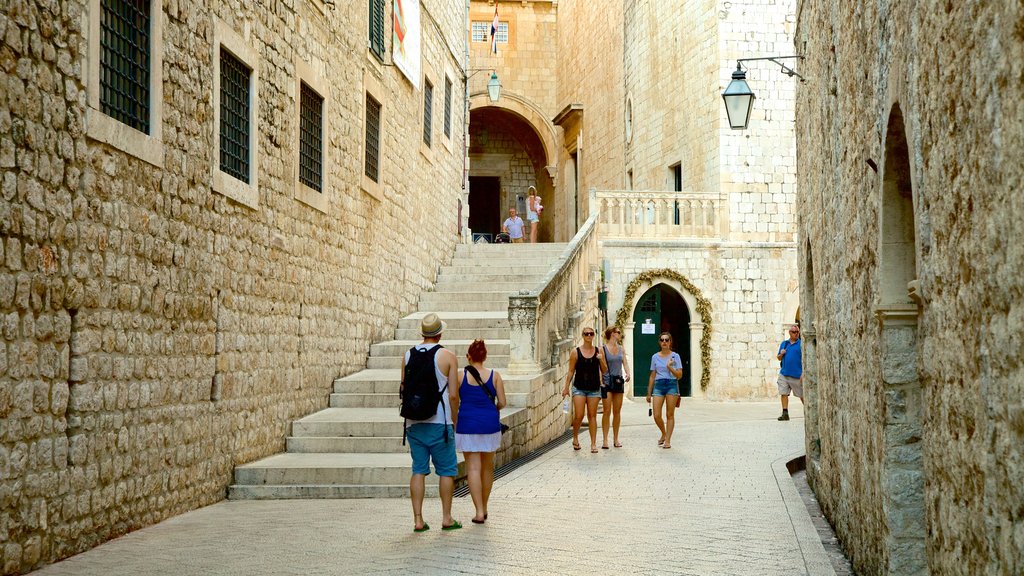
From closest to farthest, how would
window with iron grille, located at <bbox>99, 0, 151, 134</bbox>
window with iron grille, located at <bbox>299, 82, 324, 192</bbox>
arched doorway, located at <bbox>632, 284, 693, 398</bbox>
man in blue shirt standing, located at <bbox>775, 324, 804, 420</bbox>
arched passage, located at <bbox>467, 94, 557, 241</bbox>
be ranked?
window with iron grille, located at <bbox>99, 0, 151, 134</bbox>
window with iron grille, located at <bbox>299, 82, 324, 192</bbox>
man in blue shirt standing, located at <bbox>775, 324, 804, 420</bbox>
arched doorway, located at <bbox>632, 284, 693, 398</bbox>
arched passage, located at <bbox>467, 94, 557, 241</bbox>

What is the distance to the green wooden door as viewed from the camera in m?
25.5

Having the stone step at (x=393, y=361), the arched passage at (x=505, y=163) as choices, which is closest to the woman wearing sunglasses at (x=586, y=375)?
the stone step at (x=393, y=361)

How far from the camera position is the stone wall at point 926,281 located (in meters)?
3.25

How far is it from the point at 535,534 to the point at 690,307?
17.7 meters

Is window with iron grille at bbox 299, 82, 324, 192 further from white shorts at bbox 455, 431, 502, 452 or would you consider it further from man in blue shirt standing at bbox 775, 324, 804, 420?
man in blue shirt standing at bbox 775, 324, 804, 420

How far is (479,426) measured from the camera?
8336 millimetres

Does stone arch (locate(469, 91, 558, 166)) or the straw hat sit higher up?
stone arch (locate(469, 91, 558, 166))

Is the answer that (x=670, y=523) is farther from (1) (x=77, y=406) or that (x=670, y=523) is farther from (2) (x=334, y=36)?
(2) (x=334, y=36)

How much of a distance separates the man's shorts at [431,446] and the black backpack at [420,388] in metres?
0.13

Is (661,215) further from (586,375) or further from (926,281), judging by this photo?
(926,281)

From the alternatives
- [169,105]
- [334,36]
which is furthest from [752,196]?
[169,105]

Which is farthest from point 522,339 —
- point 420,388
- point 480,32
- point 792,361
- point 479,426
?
point 480,32

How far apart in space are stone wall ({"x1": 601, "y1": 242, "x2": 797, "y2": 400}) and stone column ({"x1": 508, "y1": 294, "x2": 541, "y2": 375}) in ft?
37.4

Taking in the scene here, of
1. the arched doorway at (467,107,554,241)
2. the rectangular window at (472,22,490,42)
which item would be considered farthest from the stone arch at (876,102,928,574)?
the arched doorway at (467,107,554,241)
